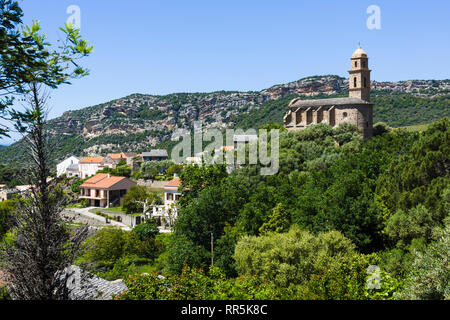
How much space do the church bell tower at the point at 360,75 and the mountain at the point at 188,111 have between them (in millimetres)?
46522

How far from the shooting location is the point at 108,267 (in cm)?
2945

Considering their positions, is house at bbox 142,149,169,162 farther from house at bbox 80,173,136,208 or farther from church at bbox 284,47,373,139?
church at bbox 284,47,373,139

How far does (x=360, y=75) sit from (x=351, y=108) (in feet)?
16.7

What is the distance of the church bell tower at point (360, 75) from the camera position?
4981cm

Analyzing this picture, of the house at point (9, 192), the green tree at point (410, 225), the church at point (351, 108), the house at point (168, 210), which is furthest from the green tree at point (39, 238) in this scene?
the church at point (351, 108)

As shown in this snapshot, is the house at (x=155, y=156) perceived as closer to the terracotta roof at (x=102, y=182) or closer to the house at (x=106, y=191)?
the terracotta roof at (x=102, y=182)

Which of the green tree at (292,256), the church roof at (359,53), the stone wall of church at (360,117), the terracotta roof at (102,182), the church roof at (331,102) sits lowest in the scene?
the green tree at (292,256)

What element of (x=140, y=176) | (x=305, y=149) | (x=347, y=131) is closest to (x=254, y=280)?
(x=305, y=149)

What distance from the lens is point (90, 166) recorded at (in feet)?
277

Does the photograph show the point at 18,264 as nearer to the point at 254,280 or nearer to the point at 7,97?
the point at 7,97

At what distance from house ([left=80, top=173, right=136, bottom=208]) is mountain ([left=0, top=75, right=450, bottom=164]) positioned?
50.2m

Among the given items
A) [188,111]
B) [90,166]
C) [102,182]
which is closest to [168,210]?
[102,182]

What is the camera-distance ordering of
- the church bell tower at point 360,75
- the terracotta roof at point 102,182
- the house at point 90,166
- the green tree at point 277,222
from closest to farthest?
the green tree at point 277,222 → the church bell tower at point 360,75 → the terracotta roof at point 102,182 → the house at point 90,166

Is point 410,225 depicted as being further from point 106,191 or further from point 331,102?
point 106,191
